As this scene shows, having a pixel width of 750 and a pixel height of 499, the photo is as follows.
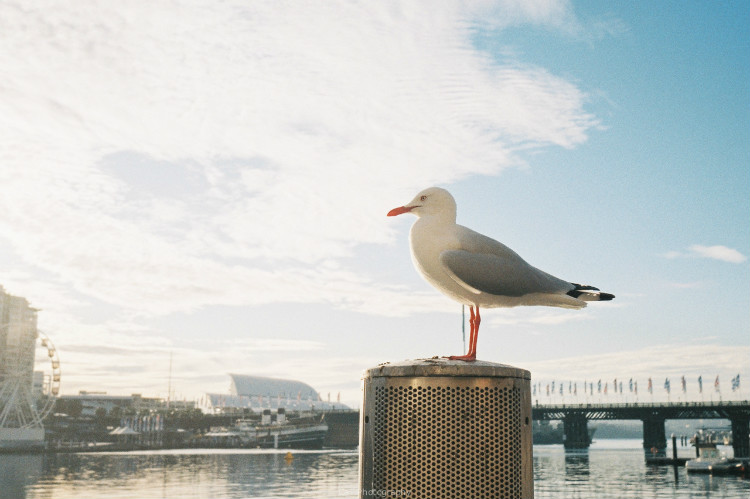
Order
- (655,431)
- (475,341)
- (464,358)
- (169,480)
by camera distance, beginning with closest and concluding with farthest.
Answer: (464,358), (475,341), (169,480), (655,431)

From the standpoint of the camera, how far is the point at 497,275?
188 inches

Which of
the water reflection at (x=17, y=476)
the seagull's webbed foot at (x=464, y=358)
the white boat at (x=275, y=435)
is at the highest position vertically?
the seagull's webbed foot at (x=464, y=358)

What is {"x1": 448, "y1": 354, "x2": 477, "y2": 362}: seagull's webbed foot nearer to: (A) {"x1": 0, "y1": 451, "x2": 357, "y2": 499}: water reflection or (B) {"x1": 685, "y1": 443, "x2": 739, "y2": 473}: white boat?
(A) {"x1": 0, "y1": 451, "x2": 357, "y2": 499}: water reflection

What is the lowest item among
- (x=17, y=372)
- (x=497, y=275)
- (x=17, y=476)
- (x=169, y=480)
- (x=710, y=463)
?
(x=17, y=476)

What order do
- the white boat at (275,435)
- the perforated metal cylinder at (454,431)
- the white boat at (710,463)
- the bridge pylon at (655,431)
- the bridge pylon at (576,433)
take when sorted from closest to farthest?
the perforated metal cylinder at (454,431), the white boat at (710,463), the bridge pylon at (655,431), the bridge pylon at (576,433), the white boat at (275,435)

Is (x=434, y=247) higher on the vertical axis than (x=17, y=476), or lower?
higher

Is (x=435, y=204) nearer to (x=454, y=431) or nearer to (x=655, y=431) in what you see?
(x=454, y=431)

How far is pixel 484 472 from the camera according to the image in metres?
3.83

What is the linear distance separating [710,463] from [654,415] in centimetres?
5596

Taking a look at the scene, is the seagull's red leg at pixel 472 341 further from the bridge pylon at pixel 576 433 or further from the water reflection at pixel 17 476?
the bridge pylon at pixel 576 433

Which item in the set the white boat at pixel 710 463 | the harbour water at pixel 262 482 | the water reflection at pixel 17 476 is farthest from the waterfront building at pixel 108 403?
the white boat at pixel 710 463

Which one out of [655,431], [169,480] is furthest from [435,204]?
[655,431]

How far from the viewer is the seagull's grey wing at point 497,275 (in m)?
4.58

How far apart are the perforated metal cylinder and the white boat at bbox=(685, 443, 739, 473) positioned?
63.4 meters
